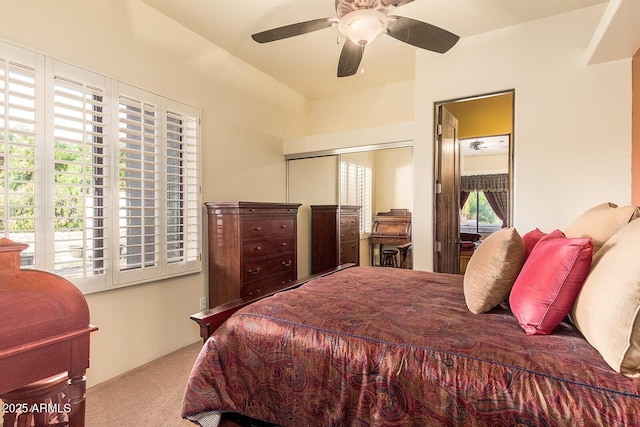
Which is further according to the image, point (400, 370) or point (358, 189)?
point (358, 189)

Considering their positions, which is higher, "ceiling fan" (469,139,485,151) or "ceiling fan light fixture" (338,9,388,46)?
"ceiling fan light fixture" (338,9,388,46)

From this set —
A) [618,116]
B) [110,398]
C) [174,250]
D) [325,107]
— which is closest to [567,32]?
[618,116]

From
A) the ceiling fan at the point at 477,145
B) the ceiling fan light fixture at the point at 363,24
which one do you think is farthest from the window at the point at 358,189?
the ceiling fan light fixture at the point at 363,24

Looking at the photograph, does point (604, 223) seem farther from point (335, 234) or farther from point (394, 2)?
point (335, 234)

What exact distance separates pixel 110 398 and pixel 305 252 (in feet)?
8.65

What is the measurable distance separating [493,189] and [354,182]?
4.82ft

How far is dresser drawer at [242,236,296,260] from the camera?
2914 millimetres

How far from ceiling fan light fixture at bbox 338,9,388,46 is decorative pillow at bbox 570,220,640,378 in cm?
156

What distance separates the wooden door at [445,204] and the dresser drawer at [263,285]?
60.5 inches

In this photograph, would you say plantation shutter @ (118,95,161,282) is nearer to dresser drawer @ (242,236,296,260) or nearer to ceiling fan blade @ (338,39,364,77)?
dresser drawer @ (242,236,296,260)

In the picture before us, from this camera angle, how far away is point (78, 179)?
7.09 feet

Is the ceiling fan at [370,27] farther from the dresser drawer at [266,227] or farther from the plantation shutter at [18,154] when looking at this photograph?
the dresser drawer at [266,227]

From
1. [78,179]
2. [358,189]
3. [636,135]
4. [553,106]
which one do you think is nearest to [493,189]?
[553,106]

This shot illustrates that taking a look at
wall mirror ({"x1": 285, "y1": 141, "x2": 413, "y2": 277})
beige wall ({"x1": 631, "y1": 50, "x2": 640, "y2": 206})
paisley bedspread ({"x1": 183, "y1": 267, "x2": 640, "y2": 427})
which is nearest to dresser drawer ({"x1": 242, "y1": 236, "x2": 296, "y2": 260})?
wall mirror ({"x1": 285, "y1": 141, "x2": 413, "y2": 277})
